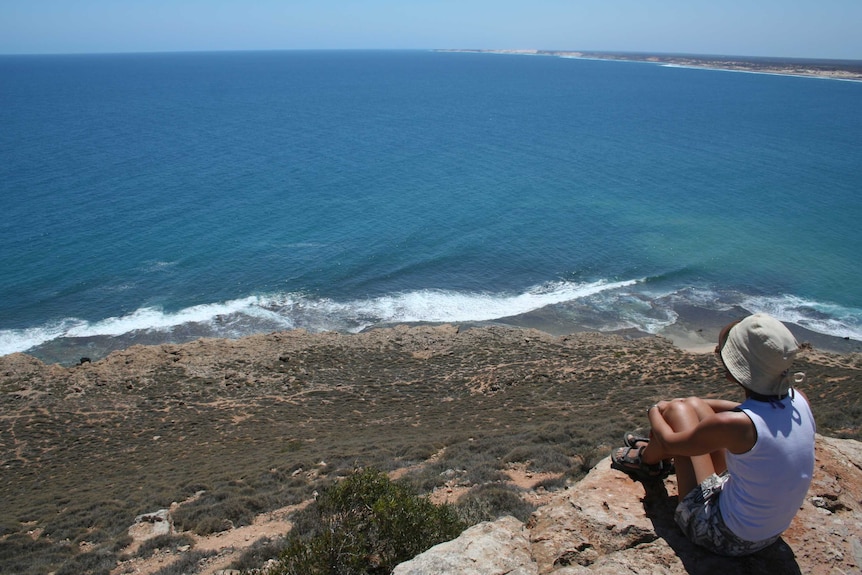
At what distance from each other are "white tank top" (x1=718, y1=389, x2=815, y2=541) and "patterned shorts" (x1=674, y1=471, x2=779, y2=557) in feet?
0.39

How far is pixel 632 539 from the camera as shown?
459cm

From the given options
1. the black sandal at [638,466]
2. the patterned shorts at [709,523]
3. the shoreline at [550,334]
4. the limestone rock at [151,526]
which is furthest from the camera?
the shoreline at [550,334]

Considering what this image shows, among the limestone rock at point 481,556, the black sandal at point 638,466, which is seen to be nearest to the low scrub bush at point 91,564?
the limestone rock at point 481,556

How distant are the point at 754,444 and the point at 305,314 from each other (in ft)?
98.2

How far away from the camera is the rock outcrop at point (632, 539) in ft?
13.8

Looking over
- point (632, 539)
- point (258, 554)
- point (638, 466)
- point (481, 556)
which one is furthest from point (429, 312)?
point (632, 539)

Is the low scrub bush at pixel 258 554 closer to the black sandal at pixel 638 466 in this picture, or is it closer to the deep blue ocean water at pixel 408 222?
the black sandal at pixel 638 466

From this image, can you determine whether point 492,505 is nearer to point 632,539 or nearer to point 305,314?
point 632,539

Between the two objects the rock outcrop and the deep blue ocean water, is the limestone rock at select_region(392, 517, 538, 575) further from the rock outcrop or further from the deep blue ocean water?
the deep blue ocean water

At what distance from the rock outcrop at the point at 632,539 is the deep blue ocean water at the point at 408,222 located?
2657 centimetres

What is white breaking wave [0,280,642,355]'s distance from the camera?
98.9ft

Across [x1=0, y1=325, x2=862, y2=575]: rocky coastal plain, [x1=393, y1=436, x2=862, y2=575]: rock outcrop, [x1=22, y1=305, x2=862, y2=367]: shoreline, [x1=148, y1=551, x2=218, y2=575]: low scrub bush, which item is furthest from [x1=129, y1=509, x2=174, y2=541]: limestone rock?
[x1=22, y1=305, x2=862, y2=367]: shoreline

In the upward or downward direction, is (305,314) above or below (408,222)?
below

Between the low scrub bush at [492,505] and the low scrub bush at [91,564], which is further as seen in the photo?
the low scrub bush at [91,564]
